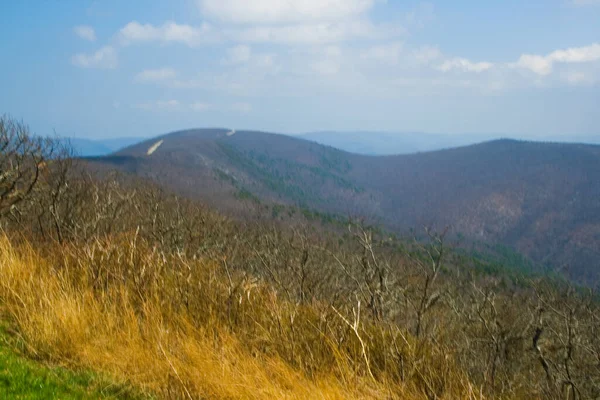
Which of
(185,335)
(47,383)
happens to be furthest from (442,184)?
(47,383)

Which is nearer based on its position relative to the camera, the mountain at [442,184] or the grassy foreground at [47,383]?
the grassy foreground at [47,383]

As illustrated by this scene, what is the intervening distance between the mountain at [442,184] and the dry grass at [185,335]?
72.2 m

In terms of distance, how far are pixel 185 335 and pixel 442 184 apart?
466 feet

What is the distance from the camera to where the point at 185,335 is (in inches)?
183

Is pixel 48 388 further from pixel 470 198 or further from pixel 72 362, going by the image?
pixel 470 198

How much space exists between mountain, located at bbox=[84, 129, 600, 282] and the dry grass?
72160mm

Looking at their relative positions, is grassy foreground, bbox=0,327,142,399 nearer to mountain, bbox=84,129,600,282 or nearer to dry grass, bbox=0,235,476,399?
dry grass, bbox=0,235,476,399

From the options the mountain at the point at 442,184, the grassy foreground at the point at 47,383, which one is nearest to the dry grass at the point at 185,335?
the grassy foreground at the point at 47,383

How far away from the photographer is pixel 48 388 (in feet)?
12.6

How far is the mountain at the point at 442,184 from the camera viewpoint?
339 feet

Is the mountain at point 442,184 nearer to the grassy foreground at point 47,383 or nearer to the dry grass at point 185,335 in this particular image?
the dry grass at point 185,335

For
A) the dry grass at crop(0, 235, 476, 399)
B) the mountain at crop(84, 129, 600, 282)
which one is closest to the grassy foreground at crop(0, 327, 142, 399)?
the dry grass at crop(0, 235, 476, 399)

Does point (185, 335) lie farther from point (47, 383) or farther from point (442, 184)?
point (442, 184)

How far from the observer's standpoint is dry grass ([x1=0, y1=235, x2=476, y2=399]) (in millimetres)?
3947
